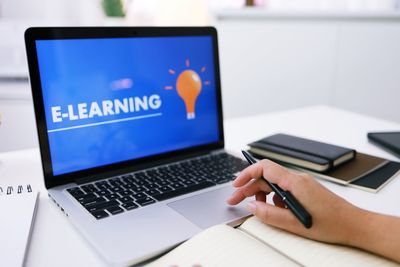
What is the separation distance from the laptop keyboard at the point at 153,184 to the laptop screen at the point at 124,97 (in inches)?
2.2

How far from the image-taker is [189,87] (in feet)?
2.75

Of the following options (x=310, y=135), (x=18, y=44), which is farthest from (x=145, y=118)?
(x=18, y=44)

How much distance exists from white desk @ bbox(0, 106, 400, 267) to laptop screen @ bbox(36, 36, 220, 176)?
0.12 meters

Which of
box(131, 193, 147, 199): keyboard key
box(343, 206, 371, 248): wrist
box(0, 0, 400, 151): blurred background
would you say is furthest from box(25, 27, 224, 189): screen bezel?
box(0, 0, 400, 151): blurred background

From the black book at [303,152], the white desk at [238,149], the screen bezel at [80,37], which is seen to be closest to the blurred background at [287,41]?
the white desk at [238,149]

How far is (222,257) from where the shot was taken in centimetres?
46

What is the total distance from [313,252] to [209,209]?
0.18 m

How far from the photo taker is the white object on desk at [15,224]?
1.53ft

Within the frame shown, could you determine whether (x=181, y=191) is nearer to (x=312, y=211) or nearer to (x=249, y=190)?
(x=249, y=190)

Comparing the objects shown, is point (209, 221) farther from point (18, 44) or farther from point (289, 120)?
point (18, 44)

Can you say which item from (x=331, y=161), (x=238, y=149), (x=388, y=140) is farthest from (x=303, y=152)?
(x=388, y=140)

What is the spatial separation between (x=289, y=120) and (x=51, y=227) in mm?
857

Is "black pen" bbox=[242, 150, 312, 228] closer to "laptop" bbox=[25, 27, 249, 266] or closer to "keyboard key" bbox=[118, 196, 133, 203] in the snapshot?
"laptop" bbox=[25, 27, 249, 266]

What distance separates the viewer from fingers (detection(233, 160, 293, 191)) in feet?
1.80
